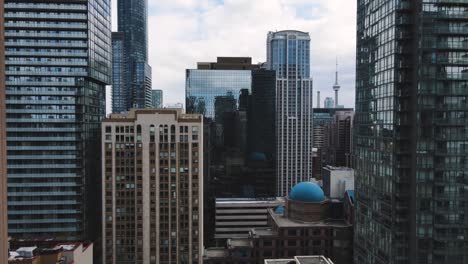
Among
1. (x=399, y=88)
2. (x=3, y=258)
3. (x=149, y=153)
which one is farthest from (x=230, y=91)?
(x=3, y=258)

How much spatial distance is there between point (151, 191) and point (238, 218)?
2274 inches

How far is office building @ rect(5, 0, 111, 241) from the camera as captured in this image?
4070 inches

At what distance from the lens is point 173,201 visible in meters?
101

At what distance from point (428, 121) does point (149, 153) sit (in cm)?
6538

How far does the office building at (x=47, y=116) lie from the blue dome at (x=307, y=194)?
6173 centimetres

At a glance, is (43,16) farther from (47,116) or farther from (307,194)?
(307,194)

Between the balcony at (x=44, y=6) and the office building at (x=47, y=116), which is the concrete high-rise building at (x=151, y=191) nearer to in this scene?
the office building at (x=47, y=116)

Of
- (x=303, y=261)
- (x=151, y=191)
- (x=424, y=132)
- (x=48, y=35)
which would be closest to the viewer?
(x=424, y=132)

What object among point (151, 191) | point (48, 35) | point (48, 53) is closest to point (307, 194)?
point (151, 191)

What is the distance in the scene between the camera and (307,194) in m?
119

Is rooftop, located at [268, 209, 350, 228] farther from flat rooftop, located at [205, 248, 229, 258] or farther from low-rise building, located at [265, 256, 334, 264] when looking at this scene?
low-rise building, located at [265, 256, 334, 264]

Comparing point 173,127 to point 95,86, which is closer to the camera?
point 173,127

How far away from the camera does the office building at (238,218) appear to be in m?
149

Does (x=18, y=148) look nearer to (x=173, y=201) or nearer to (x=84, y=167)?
(x=84, y=167)
